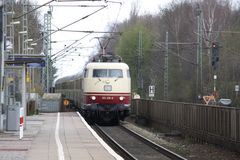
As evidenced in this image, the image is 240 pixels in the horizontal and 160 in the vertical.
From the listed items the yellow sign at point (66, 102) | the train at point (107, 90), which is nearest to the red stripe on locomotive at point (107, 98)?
the train at point (107, 90)

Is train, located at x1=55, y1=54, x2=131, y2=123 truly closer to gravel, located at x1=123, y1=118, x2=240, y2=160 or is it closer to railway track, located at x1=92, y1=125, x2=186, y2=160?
railway track, located at x1=92, y1=125, x2=186, y2=160

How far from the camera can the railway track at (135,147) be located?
18.2 m

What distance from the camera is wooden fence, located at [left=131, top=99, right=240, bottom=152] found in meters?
18.5

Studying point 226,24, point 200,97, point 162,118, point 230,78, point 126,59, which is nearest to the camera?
point 162,118

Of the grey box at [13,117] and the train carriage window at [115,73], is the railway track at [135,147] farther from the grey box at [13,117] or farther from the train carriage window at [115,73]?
the grey box at [13,117]

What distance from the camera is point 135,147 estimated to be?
21.8 m

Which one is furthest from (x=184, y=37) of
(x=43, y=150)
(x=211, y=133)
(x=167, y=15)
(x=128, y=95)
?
(x=43, y=150)

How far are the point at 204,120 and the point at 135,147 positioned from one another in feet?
8.75

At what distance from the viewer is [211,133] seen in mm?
21062

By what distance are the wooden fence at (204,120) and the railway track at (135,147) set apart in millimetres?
1845

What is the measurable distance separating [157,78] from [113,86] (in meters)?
45.6

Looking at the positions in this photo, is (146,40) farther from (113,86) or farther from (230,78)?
(113,86)

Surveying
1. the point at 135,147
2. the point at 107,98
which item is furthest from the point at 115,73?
the point at 135,147

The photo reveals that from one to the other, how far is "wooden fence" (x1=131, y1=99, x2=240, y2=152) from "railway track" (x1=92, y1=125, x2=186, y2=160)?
6.05ft
